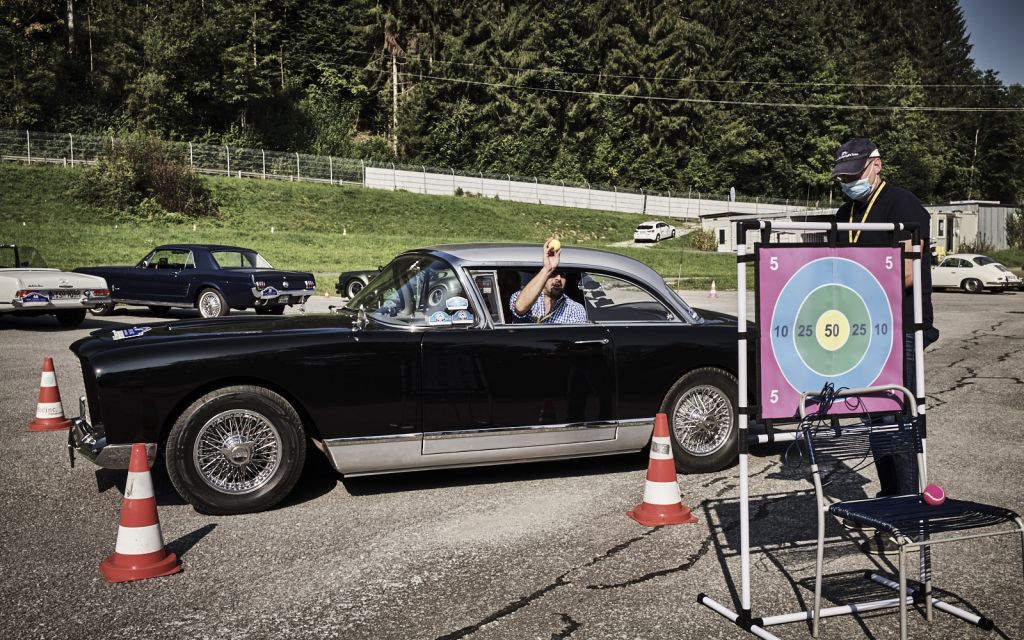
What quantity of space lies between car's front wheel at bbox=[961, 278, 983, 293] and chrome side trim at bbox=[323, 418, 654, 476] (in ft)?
97.9

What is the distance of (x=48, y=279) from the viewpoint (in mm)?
16188

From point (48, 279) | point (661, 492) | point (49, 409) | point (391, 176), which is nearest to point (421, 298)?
point (661, 492)

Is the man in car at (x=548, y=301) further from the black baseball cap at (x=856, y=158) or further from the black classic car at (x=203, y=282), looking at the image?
the black classic car at (x=203, y=282)

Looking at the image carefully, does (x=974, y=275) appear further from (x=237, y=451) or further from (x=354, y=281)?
(x=237, y=451)

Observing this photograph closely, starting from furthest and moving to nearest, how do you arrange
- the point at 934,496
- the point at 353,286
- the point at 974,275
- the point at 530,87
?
the point at 530,87, the point at 974,275, the point at 353,286, the point at 934,496

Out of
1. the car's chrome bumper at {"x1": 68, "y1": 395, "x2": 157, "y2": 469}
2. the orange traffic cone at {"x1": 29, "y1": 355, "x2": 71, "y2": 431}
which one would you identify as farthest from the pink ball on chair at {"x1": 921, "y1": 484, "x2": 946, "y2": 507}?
the orange traffic cone at {"x1": 29, "y1": 355, "x2": 71, "y2": 431}

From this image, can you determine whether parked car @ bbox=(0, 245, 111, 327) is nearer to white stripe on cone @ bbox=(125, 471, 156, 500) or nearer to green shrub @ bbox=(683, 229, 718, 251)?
white stripe on cone @ bbox=(125, 471, 156, 500)

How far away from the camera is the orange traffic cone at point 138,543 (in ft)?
15.0

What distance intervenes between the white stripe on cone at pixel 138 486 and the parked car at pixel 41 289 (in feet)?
42.3

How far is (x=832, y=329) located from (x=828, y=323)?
0.12 ft

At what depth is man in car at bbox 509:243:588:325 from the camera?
6.43 m

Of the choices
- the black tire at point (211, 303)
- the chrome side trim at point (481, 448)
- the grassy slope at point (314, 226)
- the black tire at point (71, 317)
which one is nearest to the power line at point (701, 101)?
the grassy slope at point (314, 226)

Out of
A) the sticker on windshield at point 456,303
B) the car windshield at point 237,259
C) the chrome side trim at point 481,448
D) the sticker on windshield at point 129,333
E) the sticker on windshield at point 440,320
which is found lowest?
the chrome side trim at point 481,448

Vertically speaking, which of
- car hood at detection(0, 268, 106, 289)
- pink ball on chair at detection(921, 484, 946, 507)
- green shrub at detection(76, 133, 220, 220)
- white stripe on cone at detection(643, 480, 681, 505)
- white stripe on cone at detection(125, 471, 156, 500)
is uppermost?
green shrub at detection(76, 133, 220, 220)
